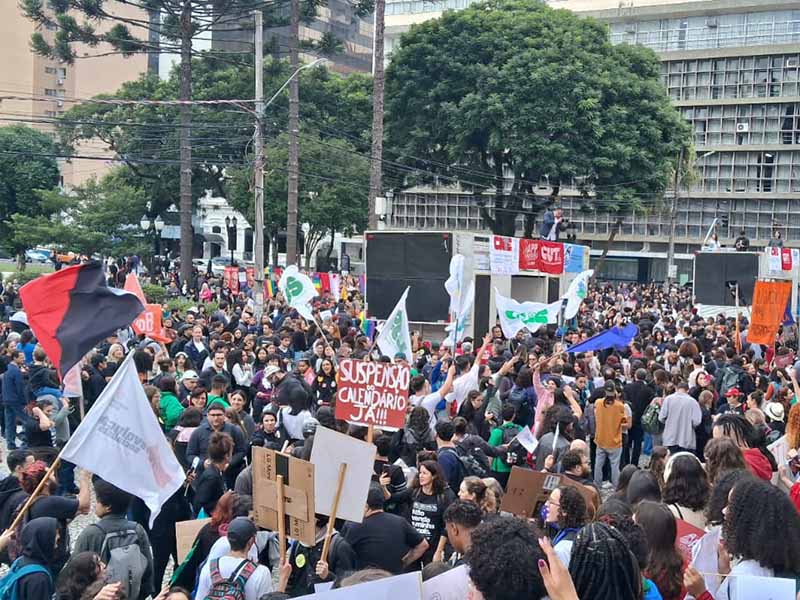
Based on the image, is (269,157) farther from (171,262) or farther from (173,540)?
(173,540)

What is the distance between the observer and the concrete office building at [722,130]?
185 ft

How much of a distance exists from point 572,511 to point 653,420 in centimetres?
642

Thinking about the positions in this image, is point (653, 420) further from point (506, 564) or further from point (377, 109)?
point (377, 109)

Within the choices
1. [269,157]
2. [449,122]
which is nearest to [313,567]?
[449,122]

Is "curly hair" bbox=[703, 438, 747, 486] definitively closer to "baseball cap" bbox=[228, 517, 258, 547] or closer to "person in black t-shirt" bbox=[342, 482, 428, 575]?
"person in black t-shirt" bbox=[342, 482, 428, 575]

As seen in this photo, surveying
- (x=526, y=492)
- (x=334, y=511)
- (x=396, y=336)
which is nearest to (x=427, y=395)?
(x=396, y=336)

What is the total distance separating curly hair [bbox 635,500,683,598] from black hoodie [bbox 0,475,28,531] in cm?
388

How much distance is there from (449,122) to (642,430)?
29.1 m

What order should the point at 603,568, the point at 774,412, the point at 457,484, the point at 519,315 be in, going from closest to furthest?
the point at 603,568 → the point at 457,484 → the point at 774,412 → the point at 519,315

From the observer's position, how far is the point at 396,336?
12.8 metres

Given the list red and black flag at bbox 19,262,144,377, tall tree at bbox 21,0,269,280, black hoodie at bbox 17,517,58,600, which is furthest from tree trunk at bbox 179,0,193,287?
black hoodie at bbox 17,517,58,600

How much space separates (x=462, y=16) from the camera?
4112 cm

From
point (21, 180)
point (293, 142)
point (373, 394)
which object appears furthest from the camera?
point (21, 180)

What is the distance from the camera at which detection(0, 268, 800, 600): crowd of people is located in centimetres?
432
